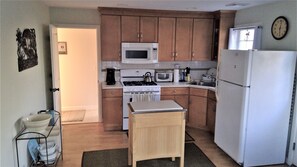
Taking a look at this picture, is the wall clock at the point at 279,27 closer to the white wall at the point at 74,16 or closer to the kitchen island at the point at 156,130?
the kitchen island at the point at 156,130

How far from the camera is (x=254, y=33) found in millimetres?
4004

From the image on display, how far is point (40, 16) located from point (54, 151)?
207 centimetres

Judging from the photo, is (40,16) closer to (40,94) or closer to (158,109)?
(40,94)

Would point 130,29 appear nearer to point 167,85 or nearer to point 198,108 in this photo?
point 167,85

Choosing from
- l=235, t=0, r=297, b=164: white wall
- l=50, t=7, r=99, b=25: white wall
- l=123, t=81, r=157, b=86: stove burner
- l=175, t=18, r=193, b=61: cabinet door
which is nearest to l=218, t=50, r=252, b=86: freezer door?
l=235, t=0, r=297, b=164: white wall

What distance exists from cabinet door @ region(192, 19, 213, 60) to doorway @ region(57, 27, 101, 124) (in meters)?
2.27

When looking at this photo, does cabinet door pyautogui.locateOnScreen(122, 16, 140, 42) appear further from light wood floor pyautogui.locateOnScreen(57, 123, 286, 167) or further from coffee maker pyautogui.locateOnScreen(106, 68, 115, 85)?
light wood floor pyautogui.locateOnScreen(57, 123, 286, 167)

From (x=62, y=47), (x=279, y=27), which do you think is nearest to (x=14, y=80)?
(x=62, y=47)

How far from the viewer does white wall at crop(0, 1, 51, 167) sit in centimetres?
225

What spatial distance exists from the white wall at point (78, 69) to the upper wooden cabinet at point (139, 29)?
127 centimetres

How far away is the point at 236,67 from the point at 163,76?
198 centimetres

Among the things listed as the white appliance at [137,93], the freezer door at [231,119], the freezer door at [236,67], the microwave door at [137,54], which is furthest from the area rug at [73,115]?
the freezer door at [236,67]

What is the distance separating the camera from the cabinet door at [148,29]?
466 centimetres

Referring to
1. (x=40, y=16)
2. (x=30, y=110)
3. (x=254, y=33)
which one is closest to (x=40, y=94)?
(x=30, y=110)
